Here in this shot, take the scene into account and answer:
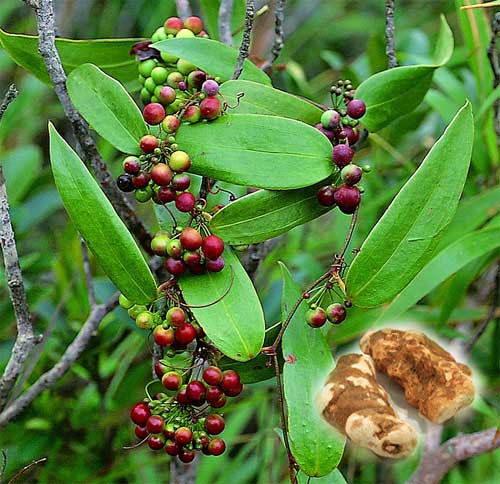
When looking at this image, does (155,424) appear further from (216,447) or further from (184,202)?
(184,202)

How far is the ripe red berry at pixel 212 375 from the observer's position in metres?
0.63

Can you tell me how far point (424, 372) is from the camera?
62 cm

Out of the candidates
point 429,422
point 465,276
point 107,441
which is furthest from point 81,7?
point 429,422

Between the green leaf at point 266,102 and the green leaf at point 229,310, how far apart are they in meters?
0.13

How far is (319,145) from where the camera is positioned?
640 millimetres

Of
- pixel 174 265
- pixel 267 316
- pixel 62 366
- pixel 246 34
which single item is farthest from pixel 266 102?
pixel 267 316

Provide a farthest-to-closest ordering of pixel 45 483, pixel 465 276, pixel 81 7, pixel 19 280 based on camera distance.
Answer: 1. pixel 81 7
2. pixel 45 483
3. pixel 465 276
4. pixel 19 280

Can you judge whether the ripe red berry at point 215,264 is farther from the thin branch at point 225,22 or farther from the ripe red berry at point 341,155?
the thin branch at point 225,22

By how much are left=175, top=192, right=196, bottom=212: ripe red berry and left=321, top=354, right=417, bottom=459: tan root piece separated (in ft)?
0.55

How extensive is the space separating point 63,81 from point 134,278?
20 centimetres

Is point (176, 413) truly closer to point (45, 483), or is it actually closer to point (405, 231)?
point (405, 231)

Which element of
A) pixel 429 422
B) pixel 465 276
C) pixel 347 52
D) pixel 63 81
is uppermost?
pixel 63 81

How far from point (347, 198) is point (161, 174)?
0.14 m

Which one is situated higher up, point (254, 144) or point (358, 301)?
point (254, 144)
